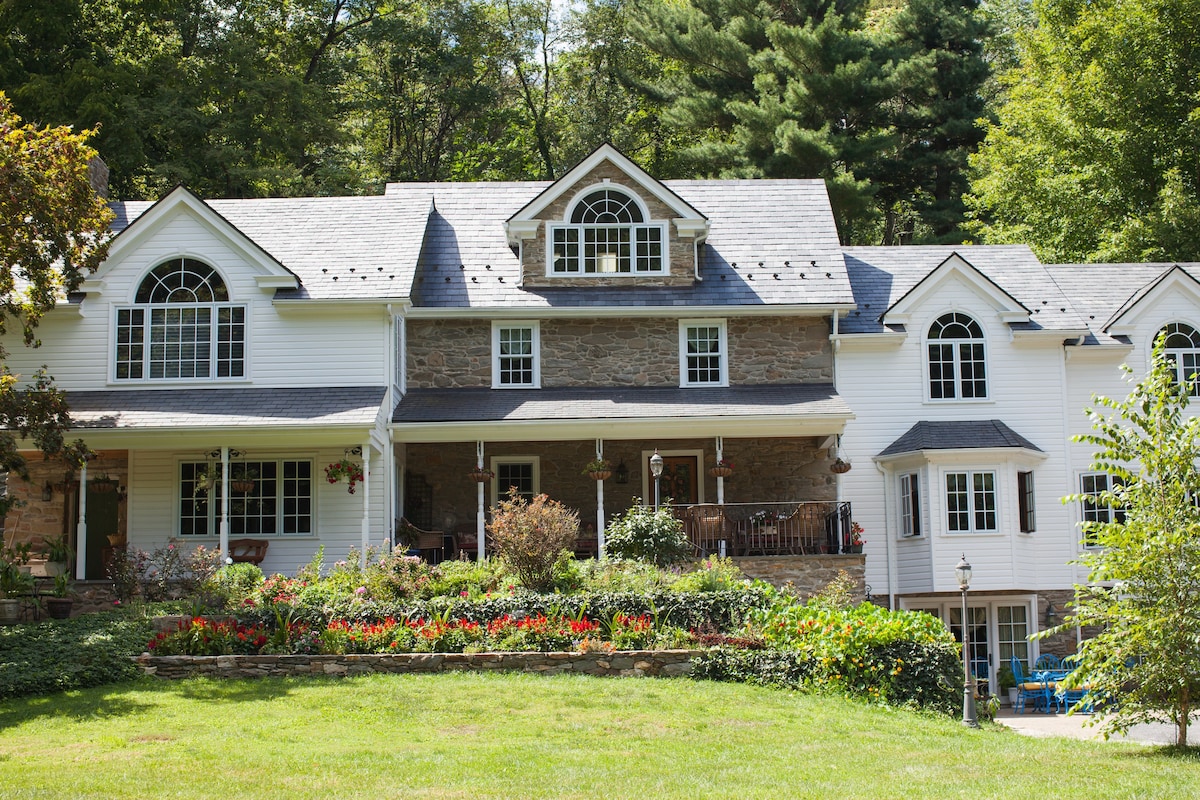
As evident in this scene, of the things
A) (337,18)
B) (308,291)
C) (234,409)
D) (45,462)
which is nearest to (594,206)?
(308,291)

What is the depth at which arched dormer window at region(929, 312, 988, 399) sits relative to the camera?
2364 cm

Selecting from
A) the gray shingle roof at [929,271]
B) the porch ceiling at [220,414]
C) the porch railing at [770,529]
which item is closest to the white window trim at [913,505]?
the porch railing at [770,529]

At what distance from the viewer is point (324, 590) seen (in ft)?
57.8

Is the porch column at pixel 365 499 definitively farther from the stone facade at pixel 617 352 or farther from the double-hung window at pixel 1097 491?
the double-hung window at pixel 1097 491

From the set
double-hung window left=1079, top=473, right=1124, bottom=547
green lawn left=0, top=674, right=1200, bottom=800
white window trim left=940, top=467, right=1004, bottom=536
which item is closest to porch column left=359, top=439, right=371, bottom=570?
green lawn left=0, top=674, right=1200, bottom=800

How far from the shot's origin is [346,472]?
69.4 ft

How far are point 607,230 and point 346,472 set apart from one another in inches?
277

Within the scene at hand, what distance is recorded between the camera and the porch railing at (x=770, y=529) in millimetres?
20469

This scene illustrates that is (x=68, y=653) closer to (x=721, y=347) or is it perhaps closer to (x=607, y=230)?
(x=607, y=230)

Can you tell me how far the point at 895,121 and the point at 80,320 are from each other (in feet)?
84.8

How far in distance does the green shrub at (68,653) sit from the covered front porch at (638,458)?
21.9 feet

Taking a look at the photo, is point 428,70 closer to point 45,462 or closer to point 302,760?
point 45,462

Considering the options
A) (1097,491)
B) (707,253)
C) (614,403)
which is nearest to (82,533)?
(614,403)

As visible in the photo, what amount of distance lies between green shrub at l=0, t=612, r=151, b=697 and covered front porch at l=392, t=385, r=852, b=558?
6663mm
